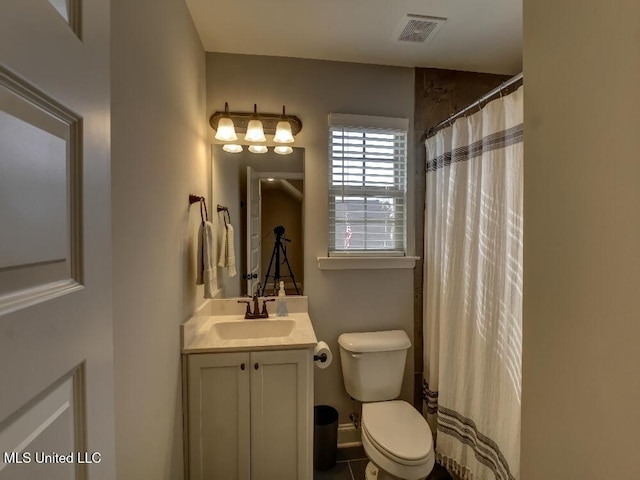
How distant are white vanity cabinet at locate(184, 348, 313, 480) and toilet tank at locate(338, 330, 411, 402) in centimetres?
42

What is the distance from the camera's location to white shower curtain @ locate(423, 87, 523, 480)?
4.54ft

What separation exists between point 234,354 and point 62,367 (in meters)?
1.14

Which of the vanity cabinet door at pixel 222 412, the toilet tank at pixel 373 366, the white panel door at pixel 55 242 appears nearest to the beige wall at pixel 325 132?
the toilet tank at pixel 373 366

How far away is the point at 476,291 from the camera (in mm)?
1637

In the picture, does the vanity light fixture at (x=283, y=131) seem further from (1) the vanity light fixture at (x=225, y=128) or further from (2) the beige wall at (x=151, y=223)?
(2) the beige wall at (x=151, y=223)

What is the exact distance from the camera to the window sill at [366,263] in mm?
2062

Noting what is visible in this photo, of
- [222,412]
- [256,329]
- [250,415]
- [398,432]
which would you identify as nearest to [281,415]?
[250,415]

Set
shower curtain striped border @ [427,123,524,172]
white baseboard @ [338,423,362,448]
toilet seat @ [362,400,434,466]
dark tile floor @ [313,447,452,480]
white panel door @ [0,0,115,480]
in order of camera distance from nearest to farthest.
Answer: white panel door @ [0,0,115,480] < shower curtain striped border @ [427,123,524,172] < toilet seat @ [362,400,434,466] < dark tile floor @ [313,447,452,480] < white baseboard @ [338,423,362,448]

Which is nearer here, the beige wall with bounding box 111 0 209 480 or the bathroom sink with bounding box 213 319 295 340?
the beige wall with bounding box 111 0 209 480

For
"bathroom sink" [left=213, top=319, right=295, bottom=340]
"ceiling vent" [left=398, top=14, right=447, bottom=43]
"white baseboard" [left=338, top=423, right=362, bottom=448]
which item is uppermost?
"ceiling vent" [left=398, top=14, right=447, bottom=43]

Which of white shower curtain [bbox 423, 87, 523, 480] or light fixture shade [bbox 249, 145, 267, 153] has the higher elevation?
light fixture shade [bbox 249, 145, 267, 153]

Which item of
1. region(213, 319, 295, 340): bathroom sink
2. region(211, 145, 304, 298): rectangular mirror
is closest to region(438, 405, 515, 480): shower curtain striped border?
region(213, 319, 295, 340): bathroom sink

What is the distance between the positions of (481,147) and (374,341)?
1260 millimetres

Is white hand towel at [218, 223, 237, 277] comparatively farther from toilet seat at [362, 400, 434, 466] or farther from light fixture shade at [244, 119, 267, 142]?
toilet seat at [362, 400, 434, 466]
